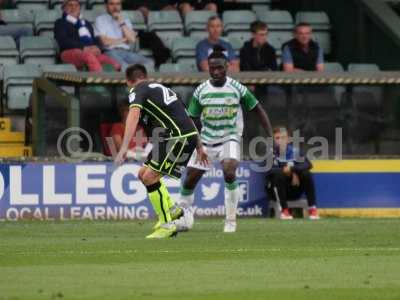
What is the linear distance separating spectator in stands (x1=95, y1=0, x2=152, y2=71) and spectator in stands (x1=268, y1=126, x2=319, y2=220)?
115 inches

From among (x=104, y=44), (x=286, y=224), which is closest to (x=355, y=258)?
(x=286, y=224)

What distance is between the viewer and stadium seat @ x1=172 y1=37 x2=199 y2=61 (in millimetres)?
23469

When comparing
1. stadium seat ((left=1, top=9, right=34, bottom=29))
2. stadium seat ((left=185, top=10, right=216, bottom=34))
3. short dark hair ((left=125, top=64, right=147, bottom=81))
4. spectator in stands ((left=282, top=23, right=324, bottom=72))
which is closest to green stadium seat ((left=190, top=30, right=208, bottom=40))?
stadium seat ((left=185, top=10, right=216, bottom=34))

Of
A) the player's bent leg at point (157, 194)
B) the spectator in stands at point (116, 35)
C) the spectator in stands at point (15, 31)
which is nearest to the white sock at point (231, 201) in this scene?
the player's bent leg at point (157, 194)

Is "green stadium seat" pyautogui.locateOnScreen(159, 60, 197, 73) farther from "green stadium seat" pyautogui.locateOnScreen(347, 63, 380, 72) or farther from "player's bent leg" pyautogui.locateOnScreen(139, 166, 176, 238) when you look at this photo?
"player's bent leg" pyautogui.locateOnScreen(139, 166, 176, 238)

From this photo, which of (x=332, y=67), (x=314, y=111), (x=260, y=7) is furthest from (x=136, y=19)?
(x=314, y=111)

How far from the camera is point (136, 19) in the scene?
2433cm

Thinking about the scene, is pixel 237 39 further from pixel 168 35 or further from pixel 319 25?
pixel 319 25

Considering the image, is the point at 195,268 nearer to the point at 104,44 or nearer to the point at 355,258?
the point at 355,258

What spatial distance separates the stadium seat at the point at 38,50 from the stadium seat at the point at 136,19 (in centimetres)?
178

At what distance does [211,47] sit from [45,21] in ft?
9.97

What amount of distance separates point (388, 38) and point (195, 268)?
1282 centimetres

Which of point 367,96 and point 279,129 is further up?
point 367,96

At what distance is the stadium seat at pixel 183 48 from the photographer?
23469 millimetres
